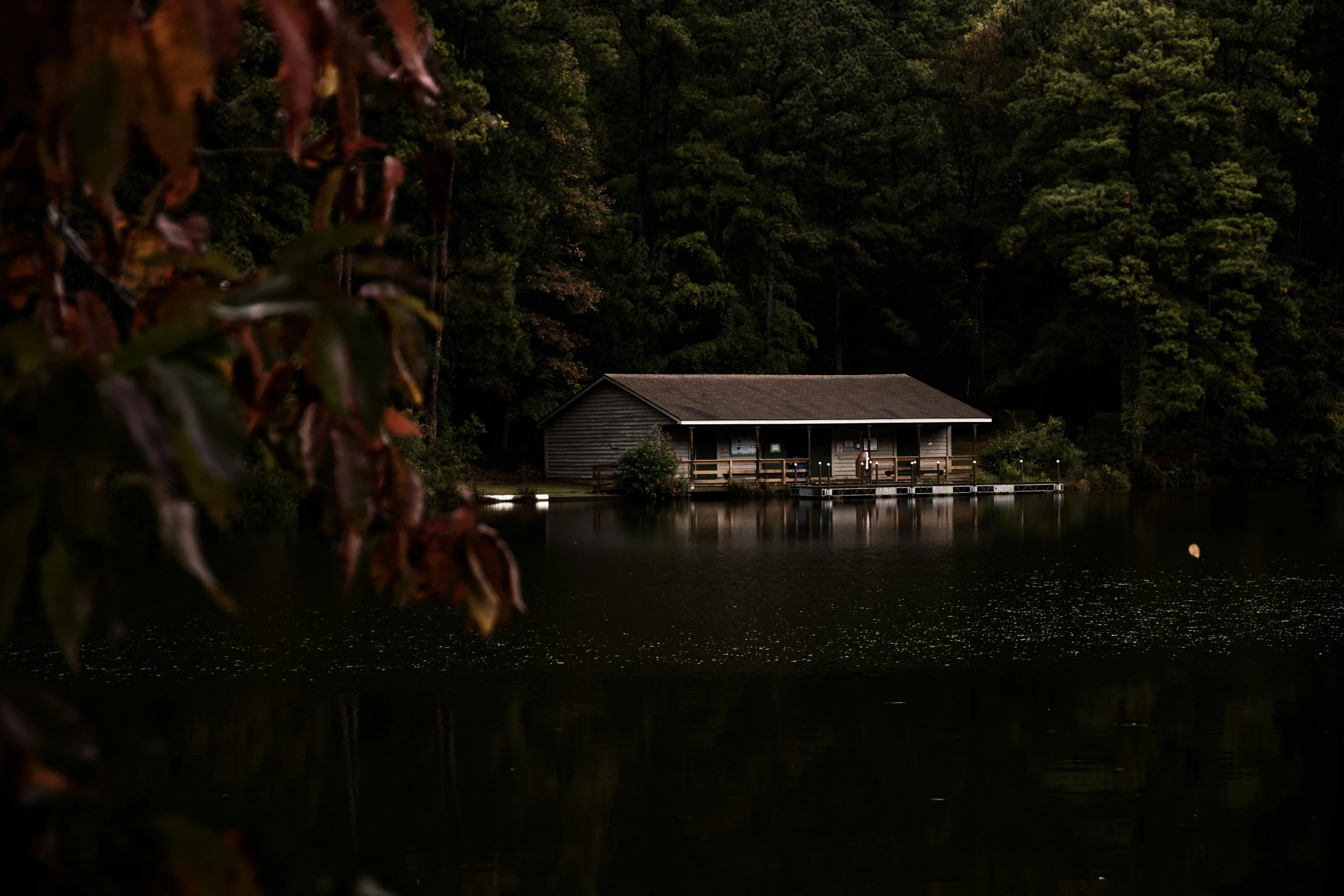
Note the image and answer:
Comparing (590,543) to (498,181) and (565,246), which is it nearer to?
(498,181)

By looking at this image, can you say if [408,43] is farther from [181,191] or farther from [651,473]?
[651,473]

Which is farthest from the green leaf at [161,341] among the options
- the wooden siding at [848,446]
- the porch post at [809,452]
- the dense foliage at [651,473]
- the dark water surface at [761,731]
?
the wooden siding at [848,446]

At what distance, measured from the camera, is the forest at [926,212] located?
55.5m

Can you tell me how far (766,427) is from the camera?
57812 millimetres

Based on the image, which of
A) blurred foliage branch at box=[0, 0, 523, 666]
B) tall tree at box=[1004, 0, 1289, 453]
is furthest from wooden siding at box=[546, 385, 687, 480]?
blurred foliage branch at box=[0, 0, 523, 666]

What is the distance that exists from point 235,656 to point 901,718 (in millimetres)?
8261

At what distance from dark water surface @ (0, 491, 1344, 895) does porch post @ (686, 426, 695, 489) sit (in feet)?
88.9

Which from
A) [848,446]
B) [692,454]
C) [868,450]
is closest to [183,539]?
[692,454]

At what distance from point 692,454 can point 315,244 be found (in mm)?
53364

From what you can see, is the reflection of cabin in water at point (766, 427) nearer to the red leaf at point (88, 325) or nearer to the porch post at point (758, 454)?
the porch post at point (758, 454)

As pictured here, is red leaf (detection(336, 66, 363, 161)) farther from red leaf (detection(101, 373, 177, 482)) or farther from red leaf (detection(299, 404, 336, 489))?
red leaf (detection(101, 373, 177, 482))

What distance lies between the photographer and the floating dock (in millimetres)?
51325

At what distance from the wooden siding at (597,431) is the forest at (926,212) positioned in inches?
59.6

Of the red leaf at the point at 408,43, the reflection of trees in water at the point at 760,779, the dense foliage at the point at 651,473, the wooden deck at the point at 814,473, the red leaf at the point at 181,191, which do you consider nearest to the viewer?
the red leaf at the point at 408,43
